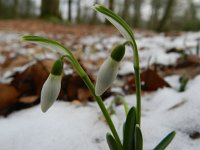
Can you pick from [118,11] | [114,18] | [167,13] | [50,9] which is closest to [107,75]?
[114,18]

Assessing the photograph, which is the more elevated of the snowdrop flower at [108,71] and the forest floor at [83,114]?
the snowdrop flower at [108,71]

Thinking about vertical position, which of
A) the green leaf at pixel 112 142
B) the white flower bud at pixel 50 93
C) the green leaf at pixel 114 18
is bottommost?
the green leaf at pixel 112 142

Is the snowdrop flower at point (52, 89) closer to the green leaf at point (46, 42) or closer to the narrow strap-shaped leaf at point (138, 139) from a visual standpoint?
the green leaf at point (46, 42)

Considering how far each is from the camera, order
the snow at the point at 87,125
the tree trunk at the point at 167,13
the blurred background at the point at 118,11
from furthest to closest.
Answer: the blurred background at the point at 118,11 < the tree trunk at the point at 167,13 < the snow at the point at 87,125

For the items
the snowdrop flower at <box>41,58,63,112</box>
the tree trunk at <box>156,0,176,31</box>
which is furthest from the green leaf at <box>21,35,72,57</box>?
the tree trunk at <box>156,0,176,31</box>

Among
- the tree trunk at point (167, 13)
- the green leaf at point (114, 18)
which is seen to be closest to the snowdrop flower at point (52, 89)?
the green leaf at point (114, 18)

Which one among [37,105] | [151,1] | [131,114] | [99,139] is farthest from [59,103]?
[151,1]

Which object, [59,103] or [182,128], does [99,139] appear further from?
[59,103]
